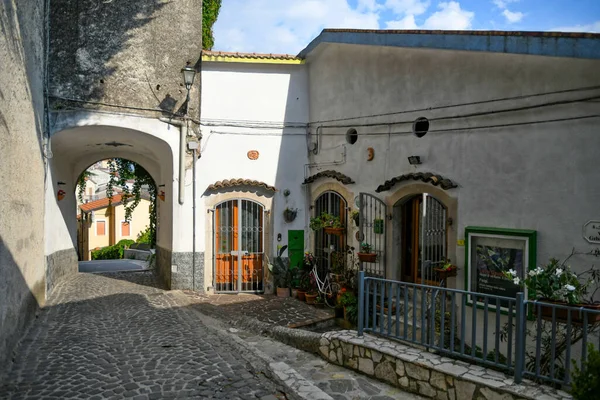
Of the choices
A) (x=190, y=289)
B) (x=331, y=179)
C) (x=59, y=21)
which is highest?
(x=59, y=21)

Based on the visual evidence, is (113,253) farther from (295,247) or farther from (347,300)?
(347,300)

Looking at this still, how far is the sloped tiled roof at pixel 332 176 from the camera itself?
10.1 m

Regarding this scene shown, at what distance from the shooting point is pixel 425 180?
794 centimetres

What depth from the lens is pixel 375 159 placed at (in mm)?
9477

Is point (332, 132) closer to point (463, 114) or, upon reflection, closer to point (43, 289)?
point (463, 114)

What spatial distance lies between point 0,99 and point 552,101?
7038 mm

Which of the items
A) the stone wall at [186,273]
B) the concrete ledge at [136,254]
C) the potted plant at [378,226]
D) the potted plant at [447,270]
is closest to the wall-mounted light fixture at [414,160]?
the potted plant at [378,226]

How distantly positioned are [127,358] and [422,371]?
Result: 368cm

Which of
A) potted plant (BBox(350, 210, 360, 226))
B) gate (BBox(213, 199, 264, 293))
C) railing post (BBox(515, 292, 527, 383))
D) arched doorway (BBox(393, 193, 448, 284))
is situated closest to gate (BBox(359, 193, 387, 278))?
potted plant (BBox(350, 210, 360, 226))

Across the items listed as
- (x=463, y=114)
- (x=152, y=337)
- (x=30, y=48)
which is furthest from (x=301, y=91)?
(x=152, y=337)

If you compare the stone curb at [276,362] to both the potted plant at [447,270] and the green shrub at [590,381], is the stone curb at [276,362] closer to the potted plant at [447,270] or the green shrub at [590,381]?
→ the green shrub at [590,381]

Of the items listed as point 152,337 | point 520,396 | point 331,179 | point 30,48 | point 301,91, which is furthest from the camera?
point 301,91

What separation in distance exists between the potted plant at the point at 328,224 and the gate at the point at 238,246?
59.2 inches

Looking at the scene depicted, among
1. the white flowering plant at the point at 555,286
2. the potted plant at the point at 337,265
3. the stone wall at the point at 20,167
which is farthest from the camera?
the potted plant at the point at 337,265
